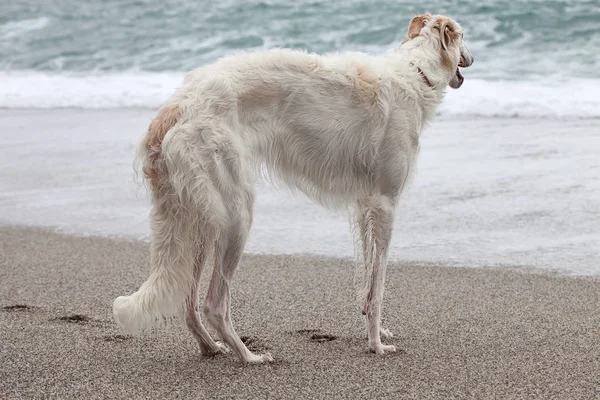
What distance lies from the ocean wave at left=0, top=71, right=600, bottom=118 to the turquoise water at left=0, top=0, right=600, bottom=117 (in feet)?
0.11

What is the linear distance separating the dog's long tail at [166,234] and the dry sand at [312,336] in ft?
0.93

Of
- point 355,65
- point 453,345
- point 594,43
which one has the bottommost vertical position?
point 594,43

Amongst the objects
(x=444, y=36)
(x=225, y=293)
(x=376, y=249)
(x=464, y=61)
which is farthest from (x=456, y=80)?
(x=225, y=293)

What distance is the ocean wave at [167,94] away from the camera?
10914 mm

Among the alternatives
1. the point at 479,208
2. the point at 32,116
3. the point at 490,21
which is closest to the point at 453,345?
the point at 479,208

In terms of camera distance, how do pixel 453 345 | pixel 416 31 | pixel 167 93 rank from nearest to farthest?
pixel 453 345 → pixel 416 31 → pixel 167 93

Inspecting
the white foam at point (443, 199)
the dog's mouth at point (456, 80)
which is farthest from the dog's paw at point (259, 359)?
the dog's mouth at point (456, 80)

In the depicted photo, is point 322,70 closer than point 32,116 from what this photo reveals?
Yes

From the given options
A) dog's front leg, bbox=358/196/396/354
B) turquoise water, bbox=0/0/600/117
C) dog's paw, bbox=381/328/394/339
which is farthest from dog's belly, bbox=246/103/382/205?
turquoise water, bbox=0/0/600/117

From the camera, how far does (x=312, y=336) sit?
4.20 meters

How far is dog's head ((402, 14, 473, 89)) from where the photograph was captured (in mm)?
4492

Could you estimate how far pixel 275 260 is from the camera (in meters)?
5.71

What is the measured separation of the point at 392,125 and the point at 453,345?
117 cm

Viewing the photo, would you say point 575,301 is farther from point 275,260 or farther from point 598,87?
point 598,87
